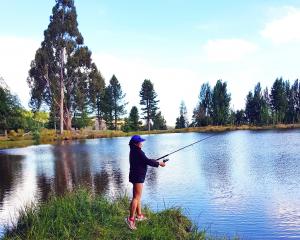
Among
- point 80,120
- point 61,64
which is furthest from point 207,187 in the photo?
point 80,120

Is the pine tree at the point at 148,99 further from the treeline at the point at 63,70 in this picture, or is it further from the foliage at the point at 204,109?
the treeline at the point at 63,70

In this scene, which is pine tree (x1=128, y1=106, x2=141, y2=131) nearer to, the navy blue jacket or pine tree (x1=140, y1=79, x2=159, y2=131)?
pine tree (x1=140, y1=79, x2=159, y2=131)

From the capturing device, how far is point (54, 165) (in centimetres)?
3039

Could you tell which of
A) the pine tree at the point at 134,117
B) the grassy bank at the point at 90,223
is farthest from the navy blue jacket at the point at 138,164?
Answer: the pine tree at the point at 134,117

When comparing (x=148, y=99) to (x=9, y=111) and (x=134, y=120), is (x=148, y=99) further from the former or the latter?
(x=9, y=111)

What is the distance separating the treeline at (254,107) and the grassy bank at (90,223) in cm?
9155

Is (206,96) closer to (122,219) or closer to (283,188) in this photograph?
(283,188)

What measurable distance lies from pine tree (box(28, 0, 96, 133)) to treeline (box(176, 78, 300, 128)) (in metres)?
40.0

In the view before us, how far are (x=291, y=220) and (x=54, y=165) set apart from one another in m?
21.3

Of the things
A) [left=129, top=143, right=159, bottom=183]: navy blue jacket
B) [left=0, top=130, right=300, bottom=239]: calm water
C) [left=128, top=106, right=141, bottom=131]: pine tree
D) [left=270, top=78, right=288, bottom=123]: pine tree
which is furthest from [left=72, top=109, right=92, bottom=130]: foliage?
[left=129, top=143, right=159, bottom=183]: navy blue jacket

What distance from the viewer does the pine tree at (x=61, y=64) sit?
6762 cm

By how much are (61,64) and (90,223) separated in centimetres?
6210

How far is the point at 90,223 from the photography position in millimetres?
9492

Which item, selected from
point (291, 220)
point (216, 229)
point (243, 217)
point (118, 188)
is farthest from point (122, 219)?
point (118, 188)
